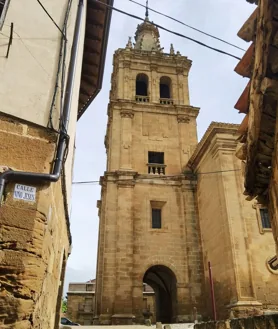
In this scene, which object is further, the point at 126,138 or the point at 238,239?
the point at 126,138

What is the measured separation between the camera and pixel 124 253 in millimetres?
17656

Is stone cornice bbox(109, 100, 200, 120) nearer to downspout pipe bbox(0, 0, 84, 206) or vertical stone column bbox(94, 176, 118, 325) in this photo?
vertical stone column bbox(94, 176, 118, 325)

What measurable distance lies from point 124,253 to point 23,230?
15.2 m

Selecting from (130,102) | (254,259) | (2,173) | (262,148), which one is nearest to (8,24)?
(2,173)

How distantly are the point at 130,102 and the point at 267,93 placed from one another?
64.4 feet

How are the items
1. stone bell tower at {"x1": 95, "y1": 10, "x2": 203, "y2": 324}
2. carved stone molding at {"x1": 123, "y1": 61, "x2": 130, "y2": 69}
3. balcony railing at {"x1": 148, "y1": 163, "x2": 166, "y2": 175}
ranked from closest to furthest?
stone bell tower at {"x1": 95, "y1": 10, "x2": 203, "y2": 324} → balcony railing at {"x1": 148, "y1": 163, "x2": 166, "y2": 175} → carved stone molding at {"x1": 123, "y1": 61, "x2": 130, "y2": 69}

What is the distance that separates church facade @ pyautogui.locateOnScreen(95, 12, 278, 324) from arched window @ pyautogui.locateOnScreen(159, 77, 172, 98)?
1.09 metres

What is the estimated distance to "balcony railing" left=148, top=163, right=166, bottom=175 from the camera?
20.9 meters

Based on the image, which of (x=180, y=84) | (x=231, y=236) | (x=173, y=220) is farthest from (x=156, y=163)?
(x=231, y=236)

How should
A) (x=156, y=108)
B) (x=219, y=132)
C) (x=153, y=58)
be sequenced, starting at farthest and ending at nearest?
(x=153, y=58) → (x=156, y=108) → (x=219, y=132)

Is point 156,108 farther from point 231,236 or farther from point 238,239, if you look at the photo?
point 238,239

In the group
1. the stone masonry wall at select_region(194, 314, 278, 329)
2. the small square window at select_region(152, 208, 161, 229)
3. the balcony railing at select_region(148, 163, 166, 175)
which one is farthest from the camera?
the balcony railing at select_region(148, 163, 166, 175)

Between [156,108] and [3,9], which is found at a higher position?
[156,108]

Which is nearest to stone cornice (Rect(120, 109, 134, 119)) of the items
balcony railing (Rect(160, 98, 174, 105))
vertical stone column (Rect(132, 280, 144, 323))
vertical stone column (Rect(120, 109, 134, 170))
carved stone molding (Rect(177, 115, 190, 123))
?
vertical stone column (Rect(120, 109, 134, 170))
